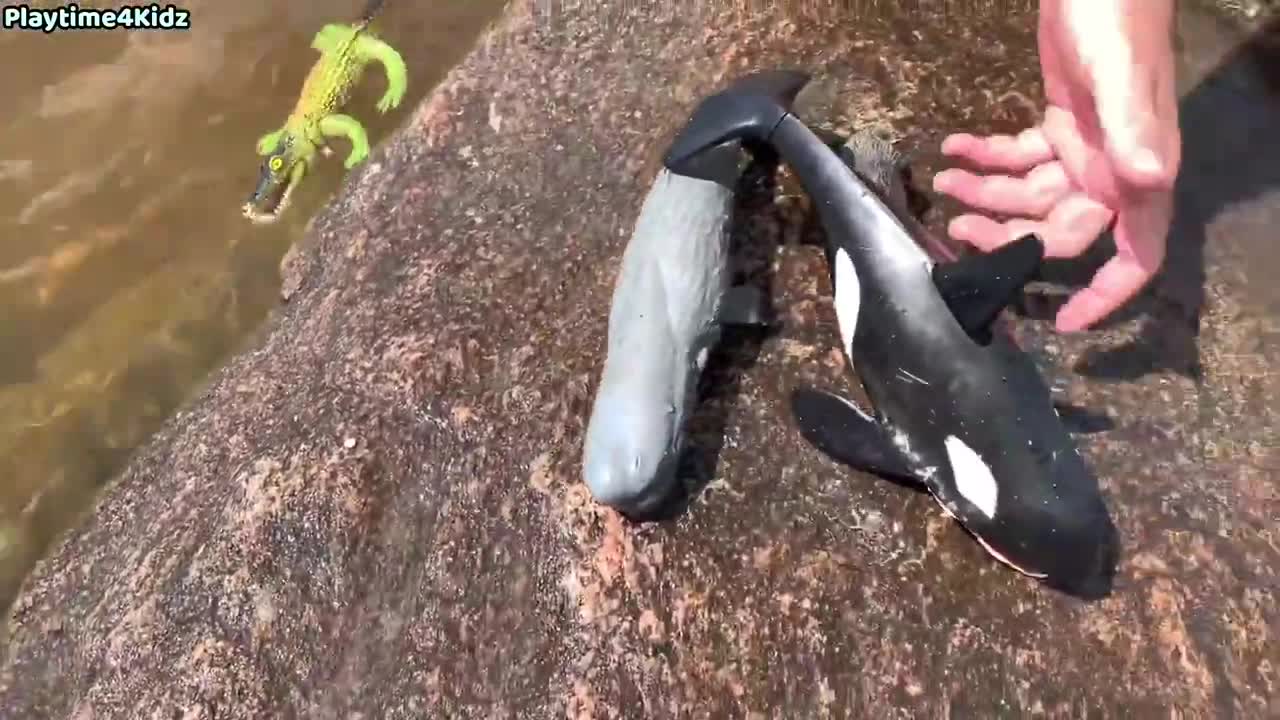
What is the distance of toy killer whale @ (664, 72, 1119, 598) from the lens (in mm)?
2283

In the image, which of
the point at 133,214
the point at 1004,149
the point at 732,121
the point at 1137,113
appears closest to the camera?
the point at 1137,113

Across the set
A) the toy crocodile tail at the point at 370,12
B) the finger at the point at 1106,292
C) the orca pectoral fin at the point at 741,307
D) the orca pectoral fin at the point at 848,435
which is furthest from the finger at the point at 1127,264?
the toy crocodile tail at the point at 370,12

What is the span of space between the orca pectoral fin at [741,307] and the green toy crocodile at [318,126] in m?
2.15

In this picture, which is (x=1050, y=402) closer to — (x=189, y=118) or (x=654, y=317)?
(x=654, y=317)

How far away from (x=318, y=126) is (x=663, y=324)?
95.5 inches

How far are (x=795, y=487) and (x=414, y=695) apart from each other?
1.06 meters

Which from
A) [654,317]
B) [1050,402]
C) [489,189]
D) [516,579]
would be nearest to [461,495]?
[516,579]

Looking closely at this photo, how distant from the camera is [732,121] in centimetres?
278

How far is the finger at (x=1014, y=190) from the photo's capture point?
279 centimetres

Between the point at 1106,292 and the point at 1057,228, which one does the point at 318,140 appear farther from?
the point at 1106,292

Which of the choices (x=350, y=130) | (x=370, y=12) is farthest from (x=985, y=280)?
(x=370, y=12)

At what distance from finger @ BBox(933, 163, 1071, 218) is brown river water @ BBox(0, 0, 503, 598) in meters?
2.68

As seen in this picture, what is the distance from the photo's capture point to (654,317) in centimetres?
261

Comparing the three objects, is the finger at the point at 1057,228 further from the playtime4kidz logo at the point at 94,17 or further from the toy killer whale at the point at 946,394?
the playtime4kidz logo at the point at 94,17
